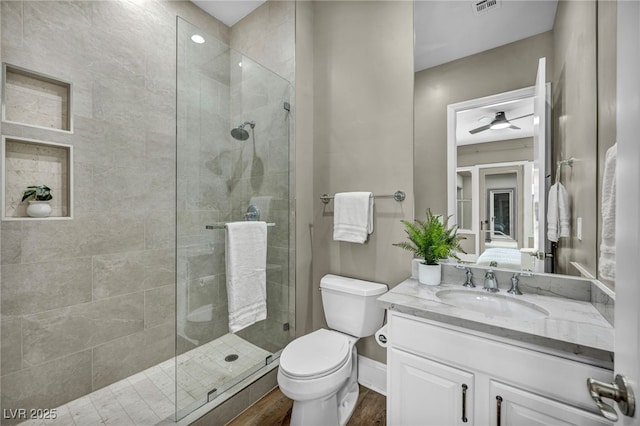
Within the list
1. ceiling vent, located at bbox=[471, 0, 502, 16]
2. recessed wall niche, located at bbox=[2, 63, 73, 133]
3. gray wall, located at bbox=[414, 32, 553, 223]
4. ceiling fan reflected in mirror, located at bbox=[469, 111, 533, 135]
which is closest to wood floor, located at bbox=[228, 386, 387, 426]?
gray wall, located at bbox=[414, 32, 553, 223]

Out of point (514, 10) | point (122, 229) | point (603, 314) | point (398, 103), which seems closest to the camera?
point (603, 314)

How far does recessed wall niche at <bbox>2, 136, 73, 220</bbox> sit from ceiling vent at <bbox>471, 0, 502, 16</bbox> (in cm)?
250

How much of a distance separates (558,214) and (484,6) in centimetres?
118

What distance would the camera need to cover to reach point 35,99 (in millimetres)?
1566

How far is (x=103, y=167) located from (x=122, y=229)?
0.42 meters

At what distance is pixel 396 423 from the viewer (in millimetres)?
1216

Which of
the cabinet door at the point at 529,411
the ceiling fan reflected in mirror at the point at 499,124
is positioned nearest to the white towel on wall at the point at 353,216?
the ceiling fan reflected in mirror at the point at 499,124

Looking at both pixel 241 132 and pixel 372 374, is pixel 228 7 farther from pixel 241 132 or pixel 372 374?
pixel 372 374

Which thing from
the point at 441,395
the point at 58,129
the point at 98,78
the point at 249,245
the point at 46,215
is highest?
the point at 98,78

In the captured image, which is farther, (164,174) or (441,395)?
(164,174)

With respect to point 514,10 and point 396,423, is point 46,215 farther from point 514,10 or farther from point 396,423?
point 514,10

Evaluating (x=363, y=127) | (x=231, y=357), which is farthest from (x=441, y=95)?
(x=231, y=357)

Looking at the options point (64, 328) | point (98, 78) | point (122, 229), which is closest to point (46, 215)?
point (122, 229)

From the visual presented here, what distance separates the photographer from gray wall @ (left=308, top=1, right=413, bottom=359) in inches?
67.2
